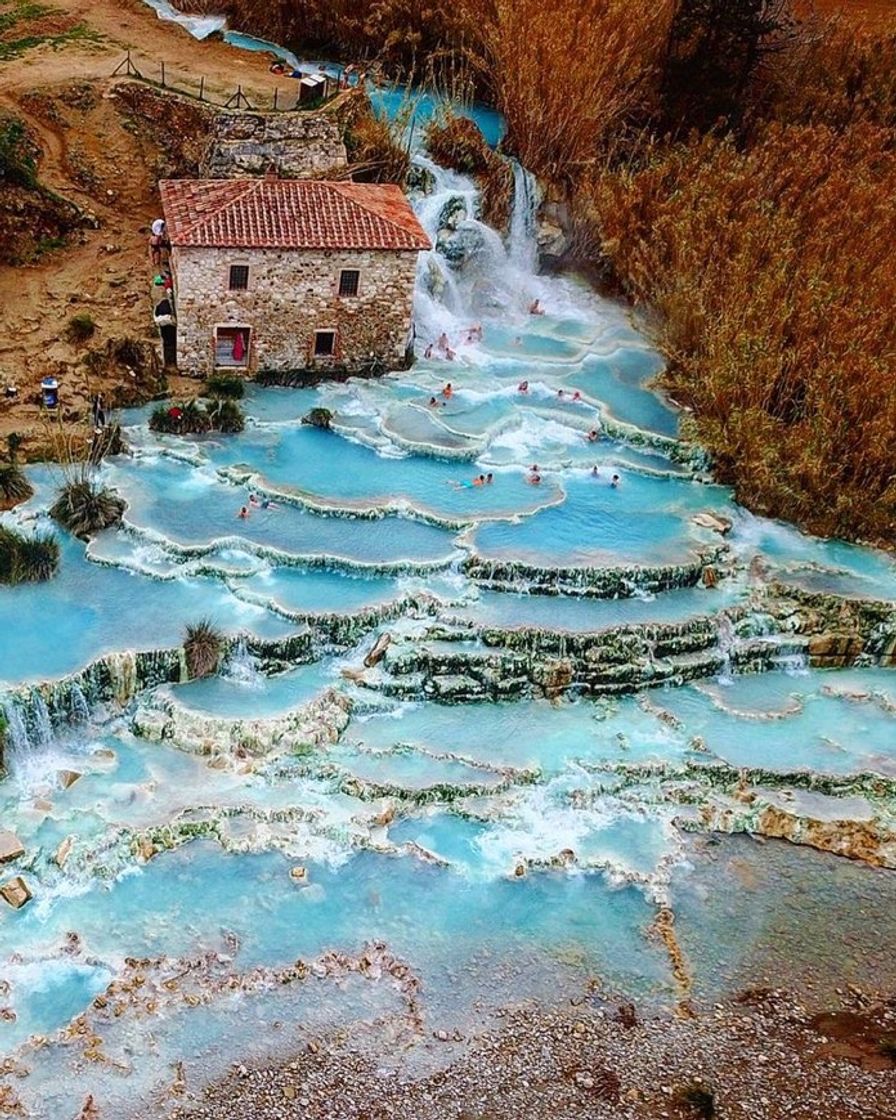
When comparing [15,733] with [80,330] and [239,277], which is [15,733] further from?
[239,277]

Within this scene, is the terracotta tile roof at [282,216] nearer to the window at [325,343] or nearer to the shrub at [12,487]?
the window at [325,343]

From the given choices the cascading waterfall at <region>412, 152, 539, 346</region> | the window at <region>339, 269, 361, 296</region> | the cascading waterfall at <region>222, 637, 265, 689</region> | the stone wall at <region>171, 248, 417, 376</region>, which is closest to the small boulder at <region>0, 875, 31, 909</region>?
the cascading waterfall at <region>222, 637, 265, 689</region>

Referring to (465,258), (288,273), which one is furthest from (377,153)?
(288,273)

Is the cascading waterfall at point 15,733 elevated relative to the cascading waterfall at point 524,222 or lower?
lower

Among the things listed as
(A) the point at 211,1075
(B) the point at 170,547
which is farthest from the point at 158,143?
(A) the point at 211,1075

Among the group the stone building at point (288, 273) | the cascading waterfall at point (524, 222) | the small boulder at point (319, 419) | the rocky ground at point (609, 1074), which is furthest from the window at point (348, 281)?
the rocky ground at point (609, 1074)

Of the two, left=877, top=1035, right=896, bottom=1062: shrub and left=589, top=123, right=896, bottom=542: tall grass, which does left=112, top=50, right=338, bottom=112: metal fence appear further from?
left=877, top=1035, right=896, bottom=1062: shrub

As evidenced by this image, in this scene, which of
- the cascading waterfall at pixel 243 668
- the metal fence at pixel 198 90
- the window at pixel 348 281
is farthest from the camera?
the metal fence at pixel 198 90
